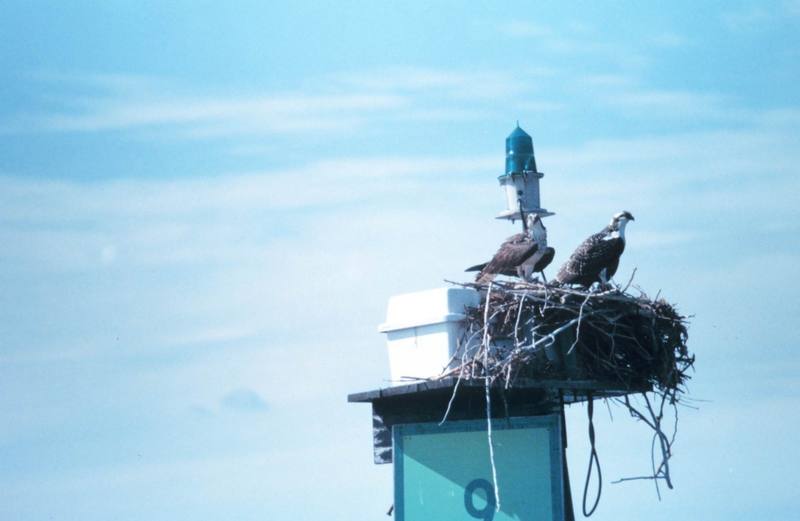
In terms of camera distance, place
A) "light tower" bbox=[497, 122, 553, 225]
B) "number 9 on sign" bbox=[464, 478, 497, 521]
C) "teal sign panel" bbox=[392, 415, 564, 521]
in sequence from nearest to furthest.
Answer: "teal sign panel" bbox=[392, 415, 564, 521] → "number 9 on sign" bbox=[464, 478, 497, 521] → "light tower" bbox=[497, 122, 553, 225]

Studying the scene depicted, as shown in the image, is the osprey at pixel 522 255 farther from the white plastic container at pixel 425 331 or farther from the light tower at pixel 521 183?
the white plastic container at pixel 425 331

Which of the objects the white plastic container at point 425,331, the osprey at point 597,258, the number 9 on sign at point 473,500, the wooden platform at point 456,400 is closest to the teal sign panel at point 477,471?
the number 9 on sign at point 473,500

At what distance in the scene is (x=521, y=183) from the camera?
31.8 feet

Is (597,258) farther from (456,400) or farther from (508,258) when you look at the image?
(456,400)

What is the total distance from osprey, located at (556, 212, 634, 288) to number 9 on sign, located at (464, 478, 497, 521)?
288 cm

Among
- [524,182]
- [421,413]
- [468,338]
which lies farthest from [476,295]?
[524,182]

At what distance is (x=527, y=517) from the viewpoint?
302 inches

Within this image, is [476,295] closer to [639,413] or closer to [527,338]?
[527,338]

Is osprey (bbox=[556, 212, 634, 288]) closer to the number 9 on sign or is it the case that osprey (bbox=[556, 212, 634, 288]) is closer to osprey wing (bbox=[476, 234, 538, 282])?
osprey wing (bbox=[476, 234, 538, 282])

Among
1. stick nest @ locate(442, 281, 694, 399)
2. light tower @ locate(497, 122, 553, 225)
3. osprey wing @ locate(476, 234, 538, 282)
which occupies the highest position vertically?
light tower @ locate(497, 122, 553, 225)

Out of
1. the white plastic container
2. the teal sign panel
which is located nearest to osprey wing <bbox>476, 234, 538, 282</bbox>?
the white plastic container

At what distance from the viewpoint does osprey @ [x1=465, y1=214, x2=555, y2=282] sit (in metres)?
9.99

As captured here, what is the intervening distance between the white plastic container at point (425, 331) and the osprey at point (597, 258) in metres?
2.10

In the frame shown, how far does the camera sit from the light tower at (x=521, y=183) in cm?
965
